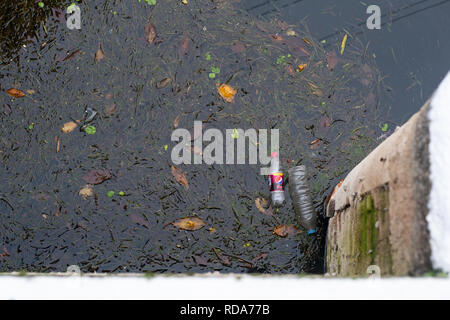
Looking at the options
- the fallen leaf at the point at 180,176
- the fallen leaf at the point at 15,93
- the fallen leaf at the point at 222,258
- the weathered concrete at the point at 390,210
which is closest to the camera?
the weathered concrete at the point at 390,210

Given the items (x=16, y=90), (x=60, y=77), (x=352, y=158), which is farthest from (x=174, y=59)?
(x=352, y=158)

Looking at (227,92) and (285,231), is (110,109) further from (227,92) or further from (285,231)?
(285,231)

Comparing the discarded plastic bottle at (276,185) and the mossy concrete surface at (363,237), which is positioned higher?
the discarded plastic bottle at (276,185)

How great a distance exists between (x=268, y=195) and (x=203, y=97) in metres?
1.09

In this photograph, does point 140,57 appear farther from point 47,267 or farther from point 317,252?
point 317,252

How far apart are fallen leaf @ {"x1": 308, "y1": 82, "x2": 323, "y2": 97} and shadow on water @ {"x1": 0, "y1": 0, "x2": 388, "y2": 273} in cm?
1

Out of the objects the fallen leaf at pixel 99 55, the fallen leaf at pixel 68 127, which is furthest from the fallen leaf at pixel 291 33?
the fallen leaf at pixel 68 127

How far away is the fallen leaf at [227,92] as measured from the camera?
9.89 ft

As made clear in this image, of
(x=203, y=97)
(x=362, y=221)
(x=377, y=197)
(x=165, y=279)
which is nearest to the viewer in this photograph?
Answer: (x=165, y=279)

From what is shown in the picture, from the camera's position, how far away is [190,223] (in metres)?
2.85

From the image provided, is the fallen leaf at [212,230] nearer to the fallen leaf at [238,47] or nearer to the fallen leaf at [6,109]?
the fallen leaf at [238,47]

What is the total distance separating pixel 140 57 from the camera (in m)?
3.06

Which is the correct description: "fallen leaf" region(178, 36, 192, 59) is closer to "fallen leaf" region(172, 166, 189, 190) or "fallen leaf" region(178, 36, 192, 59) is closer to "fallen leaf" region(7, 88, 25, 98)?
"fallen leaf" region(172, 166, 189, 190)

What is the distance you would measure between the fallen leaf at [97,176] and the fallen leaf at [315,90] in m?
2.04
